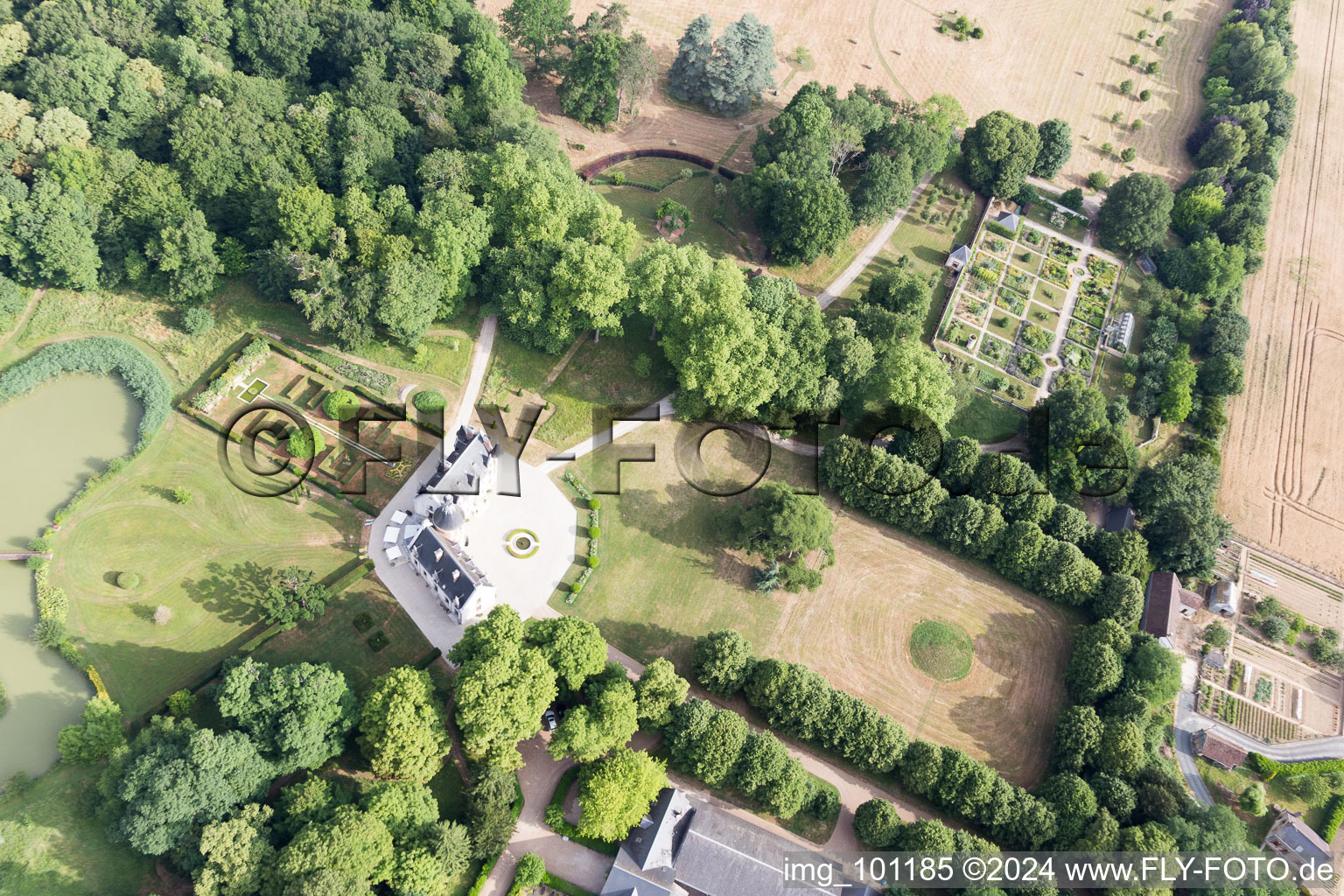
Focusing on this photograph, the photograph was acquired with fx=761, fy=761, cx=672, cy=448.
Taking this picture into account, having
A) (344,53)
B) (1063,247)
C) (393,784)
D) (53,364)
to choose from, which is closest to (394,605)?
(393,784)

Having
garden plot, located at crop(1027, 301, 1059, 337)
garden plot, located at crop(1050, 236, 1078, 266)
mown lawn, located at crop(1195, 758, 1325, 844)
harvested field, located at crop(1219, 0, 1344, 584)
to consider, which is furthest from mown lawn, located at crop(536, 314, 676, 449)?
harvested field, located at crop(1219, 0, 1344, 584)

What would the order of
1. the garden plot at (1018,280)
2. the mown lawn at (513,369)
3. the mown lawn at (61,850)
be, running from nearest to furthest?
the mown lawn at (61,850), the mown lawn at (513,369), the garden plot at (1018,280)

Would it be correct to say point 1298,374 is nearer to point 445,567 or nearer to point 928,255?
point 928,255

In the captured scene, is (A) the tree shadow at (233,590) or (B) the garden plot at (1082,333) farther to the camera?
(B) the garden plot at (1082,333)

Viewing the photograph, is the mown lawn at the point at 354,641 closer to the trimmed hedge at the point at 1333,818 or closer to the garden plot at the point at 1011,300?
the garden plot at the point at 1011,300

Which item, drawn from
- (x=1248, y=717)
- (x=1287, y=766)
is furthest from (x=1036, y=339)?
(x=1287, y=766)

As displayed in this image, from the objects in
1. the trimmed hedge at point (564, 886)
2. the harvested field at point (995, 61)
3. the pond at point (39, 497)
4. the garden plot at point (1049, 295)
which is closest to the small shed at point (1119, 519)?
the garden plot at point (1049, 295)

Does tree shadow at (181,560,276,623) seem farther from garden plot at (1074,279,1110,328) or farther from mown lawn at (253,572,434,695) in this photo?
garden plot at (1074,279,1110,328)
